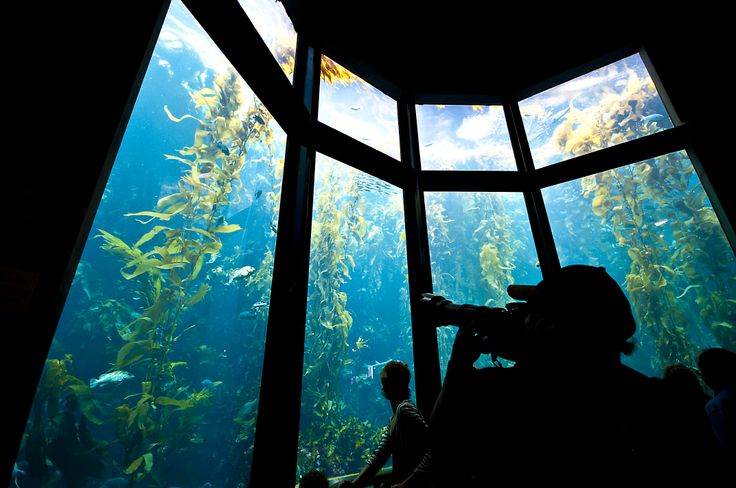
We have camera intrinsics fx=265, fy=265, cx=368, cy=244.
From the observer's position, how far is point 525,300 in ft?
1.88

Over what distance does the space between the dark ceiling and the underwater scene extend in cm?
21

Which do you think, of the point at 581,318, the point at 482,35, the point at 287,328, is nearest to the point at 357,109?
the point at 482,35

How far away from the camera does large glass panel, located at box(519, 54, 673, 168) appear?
2225 millimetres

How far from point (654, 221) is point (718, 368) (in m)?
1.76

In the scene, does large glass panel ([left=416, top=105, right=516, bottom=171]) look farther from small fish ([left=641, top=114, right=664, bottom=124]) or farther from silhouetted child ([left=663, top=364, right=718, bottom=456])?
silhouetted child ([left=663, top=364, right=718, bottom=456])

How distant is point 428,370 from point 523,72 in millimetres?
2946

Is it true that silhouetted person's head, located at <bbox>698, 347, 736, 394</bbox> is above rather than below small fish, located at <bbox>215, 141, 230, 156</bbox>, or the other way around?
below

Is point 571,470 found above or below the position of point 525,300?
below

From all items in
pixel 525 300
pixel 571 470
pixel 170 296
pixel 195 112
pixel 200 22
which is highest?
pixel 195 112

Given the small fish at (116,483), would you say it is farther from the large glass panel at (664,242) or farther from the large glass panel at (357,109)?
the large glass panel at (664,242)

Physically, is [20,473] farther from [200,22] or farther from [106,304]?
[200,22]

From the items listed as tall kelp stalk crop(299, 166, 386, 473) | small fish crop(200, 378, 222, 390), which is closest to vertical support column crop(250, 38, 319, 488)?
tall kelp stalk crop(299, 166, 386, 473)

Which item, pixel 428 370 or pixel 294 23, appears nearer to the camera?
pixel 428 370

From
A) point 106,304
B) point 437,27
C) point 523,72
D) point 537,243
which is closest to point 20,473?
point 106,304
